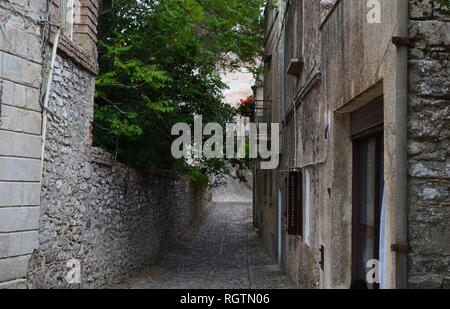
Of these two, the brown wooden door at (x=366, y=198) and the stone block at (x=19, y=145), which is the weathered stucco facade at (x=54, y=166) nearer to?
the stone block at (x=19, y=145)

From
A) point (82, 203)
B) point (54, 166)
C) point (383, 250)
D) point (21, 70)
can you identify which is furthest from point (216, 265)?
point (383, 250)

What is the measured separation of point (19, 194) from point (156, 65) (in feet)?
17.1

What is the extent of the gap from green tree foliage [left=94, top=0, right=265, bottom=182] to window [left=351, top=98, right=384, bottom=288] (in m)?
4.90

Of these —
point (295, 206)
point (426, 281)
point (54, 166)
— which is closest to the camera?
point (426, 281)

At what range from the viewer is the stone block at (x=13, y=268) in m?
5.03

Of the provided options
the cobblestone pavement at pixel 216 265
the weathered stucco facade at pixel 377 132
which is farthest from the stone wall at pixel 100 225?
the weathered stucco facade at pixel 377 132

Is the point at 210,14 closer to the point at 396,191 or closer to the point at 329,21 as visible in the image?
the point at 329,21

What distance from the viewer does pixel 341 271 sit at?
5547mm

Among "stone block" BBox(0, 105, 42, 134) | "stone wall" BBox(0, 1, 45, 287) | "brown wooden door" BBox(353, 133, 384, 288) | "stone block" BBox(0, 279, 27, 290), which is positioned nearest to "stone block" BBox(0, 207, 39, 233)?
"stone wall" BBox(0, 1, 45, 287)

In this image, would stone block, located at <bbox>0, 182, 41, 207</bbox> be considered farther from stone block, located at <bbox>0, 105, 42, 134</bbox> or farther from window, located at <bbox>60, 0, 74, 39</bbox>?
window, located at <bbox>60, 0, 74, 39</bbox>

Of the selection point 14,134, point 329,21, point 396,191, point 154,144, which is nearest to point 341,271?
point 396,191

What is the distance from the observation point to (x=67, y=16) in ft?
23.4

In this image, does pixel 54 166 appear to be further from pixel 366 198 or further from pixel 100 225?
pixel 366 198

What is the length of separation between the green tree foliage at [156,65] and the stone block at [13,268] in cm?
404
